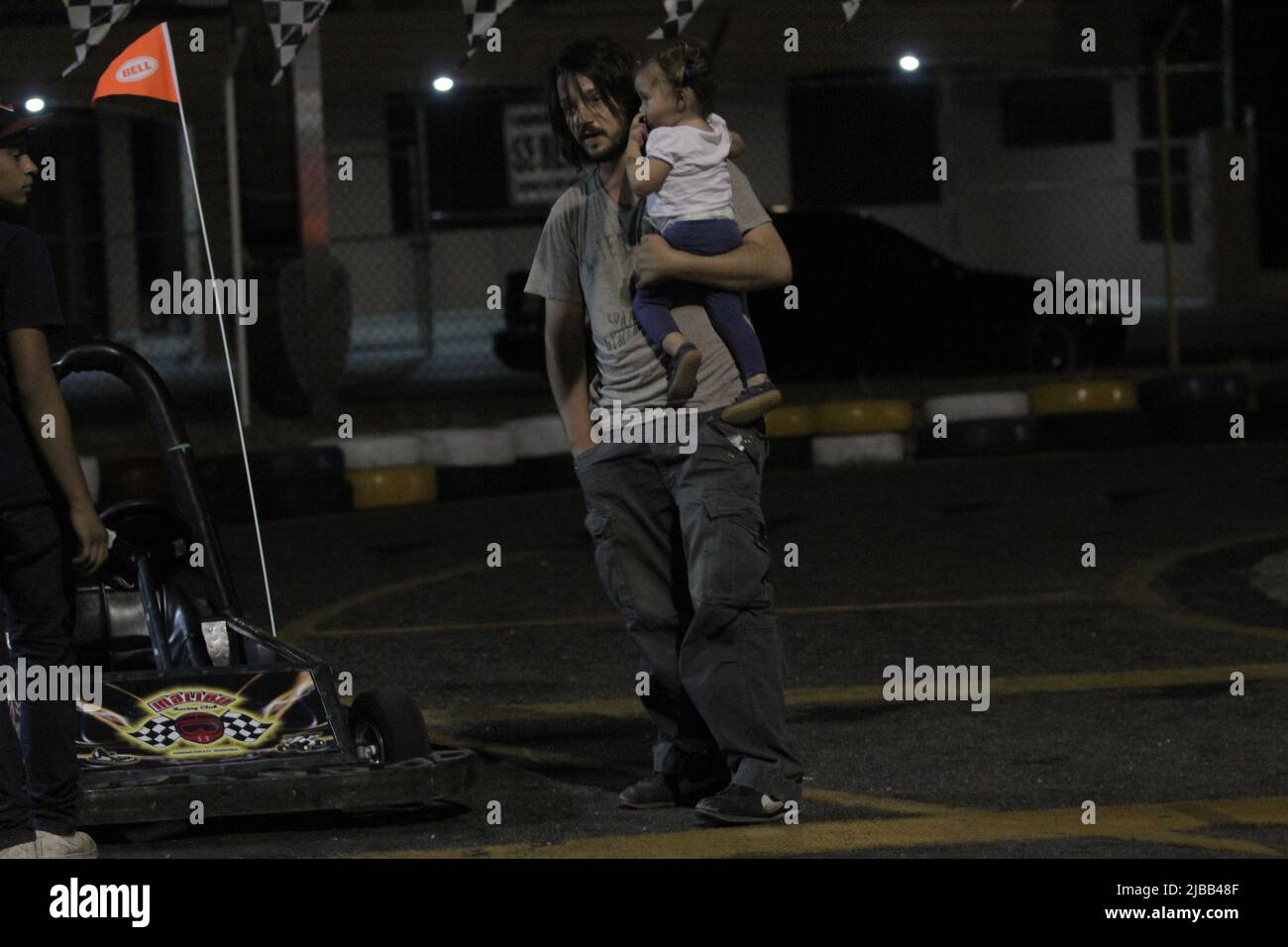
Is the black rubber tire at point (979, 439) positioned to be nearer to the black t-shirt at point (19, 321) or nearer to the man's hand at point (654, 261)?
the man's hand at point (654, 261)

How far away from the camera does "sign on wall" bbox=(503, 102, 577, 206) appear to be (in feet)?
84.1

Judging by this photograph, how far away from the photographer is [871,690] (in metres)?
7.00

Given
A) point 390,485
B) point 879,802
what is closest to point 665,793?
point 879,802

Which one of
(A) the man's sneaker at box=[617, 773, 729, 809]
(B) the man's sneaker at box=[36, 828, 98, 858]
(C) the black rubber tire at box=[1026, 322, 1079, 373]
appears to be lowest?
(A) the man's sneaker at box=[617, 773, 729, 809]

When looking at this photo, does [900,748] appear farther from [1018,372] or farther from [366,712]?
[1018,372]

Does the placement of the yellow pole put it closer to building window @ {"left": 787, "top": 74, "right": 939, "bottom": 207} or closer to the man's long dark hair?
the man's long dark hair

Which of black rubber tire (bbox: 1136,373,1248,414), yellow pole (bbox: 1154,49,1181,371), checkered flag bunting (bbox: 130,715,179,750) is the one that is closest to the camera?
checkered flag bunting (bbox: 130,715,179,750)

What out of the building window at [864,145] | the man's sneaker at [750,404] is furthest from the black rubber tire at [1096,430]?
the building window at [864,145]

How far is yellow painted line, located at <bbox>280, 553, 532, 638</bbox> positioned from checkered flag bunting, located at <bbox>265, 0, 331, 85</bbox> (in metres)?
3.84

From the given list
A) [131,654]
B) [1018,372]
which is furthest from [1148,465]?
[131,654]

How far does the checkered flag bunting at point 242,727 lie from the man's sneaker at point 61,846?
0.57 meters

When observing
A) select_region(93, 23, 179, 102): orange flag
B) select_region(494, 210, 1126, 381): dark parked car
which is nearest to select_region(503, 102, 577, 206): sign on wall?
select_region(494, 210, 1126, 381): dark parked car

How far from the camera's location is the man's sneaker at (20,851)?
4949mm

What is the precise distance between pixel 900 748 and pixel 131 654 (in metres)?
2.02
